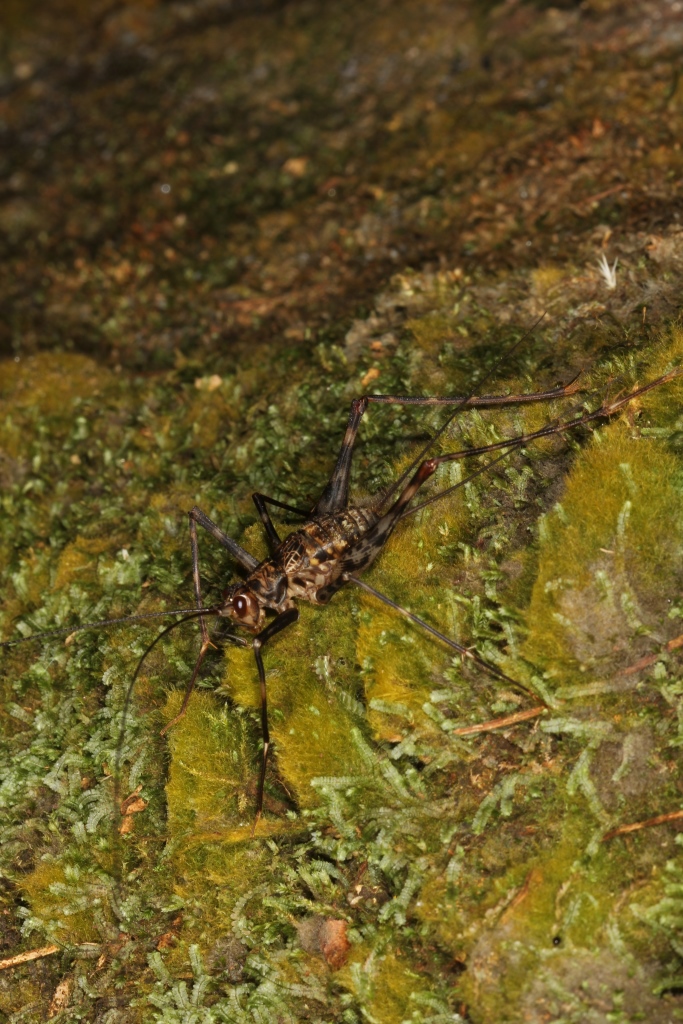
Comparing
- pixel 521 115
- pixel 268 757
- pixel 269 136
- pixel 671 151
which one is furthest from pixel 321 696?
pixel 269 136

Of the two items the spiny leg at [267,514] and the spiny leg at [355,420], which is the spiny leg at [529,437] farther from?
the spiny leg at [267,514]

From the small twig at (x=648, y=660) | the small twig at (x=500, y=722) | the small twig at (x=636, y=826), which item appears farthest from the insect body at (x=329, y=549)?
the small twig at (x=636, y=826)

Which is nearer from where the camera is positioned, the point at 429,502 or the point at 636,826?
the point at 636,826

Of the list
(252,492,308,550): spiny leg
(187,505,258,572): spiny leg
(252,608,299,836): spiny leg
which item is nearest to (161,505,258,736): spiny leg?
(187,505,258,572): spiny leg

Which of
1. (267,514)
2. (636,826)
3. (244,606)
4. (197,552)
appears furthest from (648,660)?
(197,552)

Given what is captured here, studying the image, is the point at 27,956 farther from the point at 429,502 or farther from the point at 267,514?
the point at 429,502

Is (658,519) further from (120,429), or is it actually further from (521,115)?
(521,115)

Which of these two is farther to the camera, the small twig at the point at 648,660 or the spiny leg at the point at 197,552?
the spiny leg at the point at 197,552
